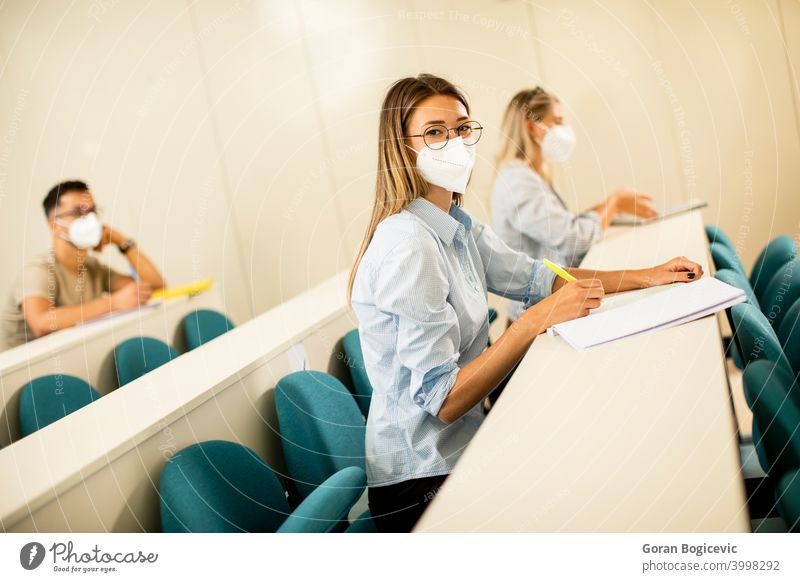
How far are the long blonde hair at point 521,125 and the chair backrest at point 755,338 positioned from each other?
1102 mm

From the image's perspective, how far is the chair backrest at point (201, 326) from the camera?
2244 millimetres

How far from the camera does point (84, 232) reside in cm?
261

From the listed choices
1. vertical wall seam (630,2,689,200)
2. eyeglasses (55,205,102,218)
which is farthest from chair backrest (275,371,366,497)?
vertical wall seam (630,2,689,200)

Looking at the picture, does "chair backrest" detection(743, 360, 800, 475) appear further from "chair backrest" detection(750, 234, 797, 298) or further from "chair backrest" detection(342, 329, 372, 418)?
"chair backrest" detection(750, 234, 797, 298)

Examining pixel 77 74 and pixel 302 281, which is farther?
pixel 77 74

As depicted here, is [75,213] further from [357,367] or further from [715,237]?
[715,237]

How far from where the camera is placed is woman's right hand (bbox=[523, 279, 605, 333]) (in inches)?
46.4

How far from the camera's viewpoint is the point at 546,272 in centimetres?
144

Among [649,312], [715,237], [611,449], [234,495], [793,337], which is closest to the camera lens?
[611,449]

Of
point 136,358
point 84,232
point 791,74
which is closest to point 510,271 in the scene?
point 136,358

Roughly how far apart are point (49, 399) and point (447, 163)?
1.13 m
